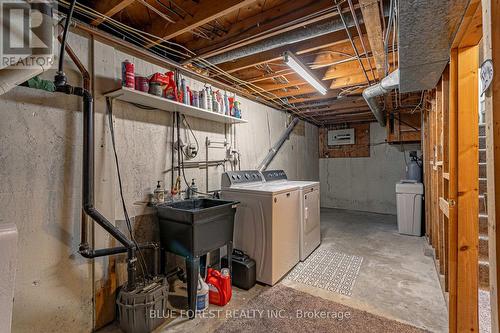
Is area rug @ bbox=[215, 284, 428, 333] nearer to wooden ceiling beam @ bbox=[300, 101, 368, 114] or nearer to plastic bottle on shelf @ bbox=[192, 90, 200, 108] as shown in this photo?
plastic bottle on shelf @ bbox=[192, 90, 200, 108]

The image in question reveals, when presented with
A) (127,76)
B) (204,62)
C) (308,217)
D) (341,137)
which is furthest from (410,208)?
(127,76)

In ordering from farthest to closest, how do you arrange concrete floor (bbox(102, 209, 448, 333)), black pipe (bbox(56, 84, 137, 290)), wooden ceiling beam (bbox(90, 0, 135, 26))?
concrete floor (bbox(102, 209, 448, 333)), black pipe (bbox(56, 84, 137, 290)), wooden ceiling beam (bbox(90, 0, 135, 26))

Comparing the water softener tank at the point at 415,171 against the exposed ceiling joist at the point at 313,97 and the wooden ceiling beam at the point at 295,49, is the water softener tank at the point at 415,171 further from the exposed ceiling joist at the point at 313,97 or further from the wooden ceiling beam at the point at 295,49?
the wooden ceiling beam at the point at 295,49

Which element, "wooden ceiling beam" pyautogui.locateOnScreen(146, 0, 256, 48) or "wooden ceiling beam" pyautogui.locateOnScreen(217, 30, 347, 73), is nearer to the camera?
"wooden ceiling beam" pyautogui.locateOnScreen(146, 0, 256, 48)

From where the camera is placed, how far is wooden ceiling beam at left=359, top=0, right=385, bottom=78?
1.52m

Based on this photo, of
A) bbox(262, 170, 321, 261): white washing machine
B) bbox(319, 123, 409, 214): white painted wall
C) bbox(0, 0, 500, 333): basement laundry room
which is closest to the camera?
bbox(0, 0, 500, 333): basement laundry room

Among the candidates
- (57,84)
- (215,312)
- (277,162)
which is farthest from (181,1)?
(277,162)

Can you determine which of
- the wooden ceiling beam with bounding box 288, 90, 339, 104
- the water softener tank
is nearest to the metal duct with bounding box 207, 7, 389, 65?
the wooden ceiling beam with bounding box 288, 90, 339, 104

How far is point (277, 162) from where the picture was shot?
14.9 feet

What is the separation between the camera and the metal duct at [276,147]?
13.2 ft

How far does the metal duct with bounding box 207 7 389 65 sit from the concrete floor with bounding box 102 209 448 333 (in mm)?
2297

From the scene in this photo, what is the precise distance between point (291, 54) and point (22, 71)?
1.97 meters

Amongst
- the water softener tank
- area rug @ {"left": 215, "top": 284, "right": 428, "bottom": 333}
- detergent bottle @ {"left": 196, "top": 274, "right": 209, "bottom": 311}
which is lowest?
area rug @ {"left": 215, "top": 284, "right": 428, "bottom": 333}

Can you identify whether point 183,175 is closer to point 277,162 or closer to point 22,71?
point 22,71
